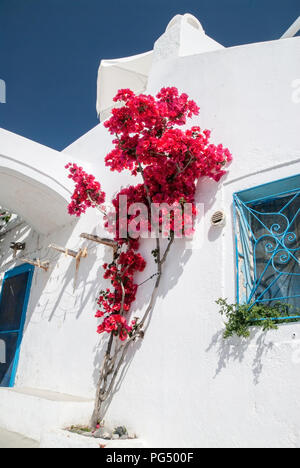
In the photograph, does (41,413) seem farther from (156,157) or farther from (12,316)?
(12,316)

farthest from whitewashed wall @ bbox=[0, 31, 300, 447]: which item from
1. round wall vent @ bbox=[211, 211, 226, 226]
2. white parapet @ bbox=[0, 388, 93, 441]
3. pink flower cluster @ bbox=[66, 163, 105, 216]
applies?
pink flower cluster @ bbox=[66, 163, 105, 216]

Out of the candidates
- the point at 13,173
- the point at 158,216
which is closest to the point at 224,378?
the point at 158,216

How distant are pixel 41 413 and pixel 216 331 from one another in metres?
2.21

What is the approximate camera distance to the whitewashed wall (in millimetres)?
2840

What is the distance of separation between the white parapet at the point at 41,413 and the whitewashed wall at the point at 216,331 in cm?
35

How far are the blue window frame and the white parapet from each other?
2.19 metres

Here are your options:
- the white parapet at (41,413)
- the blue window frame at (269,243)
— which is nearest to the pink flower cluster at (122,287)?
the white parapet at (41,413)

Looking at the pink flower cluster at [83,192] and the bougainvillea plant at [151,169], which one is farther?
the pink flower cluster at [83,192]

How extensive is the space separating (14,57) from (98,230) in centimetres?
356

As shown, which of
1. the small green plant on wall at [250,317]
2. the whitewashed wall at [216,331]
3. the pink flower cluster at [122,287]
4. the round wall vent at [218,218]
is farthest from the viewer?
the pink flower cluster at [122,287]

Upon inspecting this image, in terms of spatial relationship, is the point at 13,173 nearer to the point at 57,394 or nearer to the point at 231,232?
the point at 57,394

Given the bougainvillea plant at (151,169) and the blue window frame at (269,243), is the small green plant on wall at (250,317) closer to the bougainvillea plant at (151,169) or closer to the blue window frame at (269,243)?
the blue window frame at (269,243)

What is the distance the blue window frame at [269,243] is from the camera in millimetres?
3252
